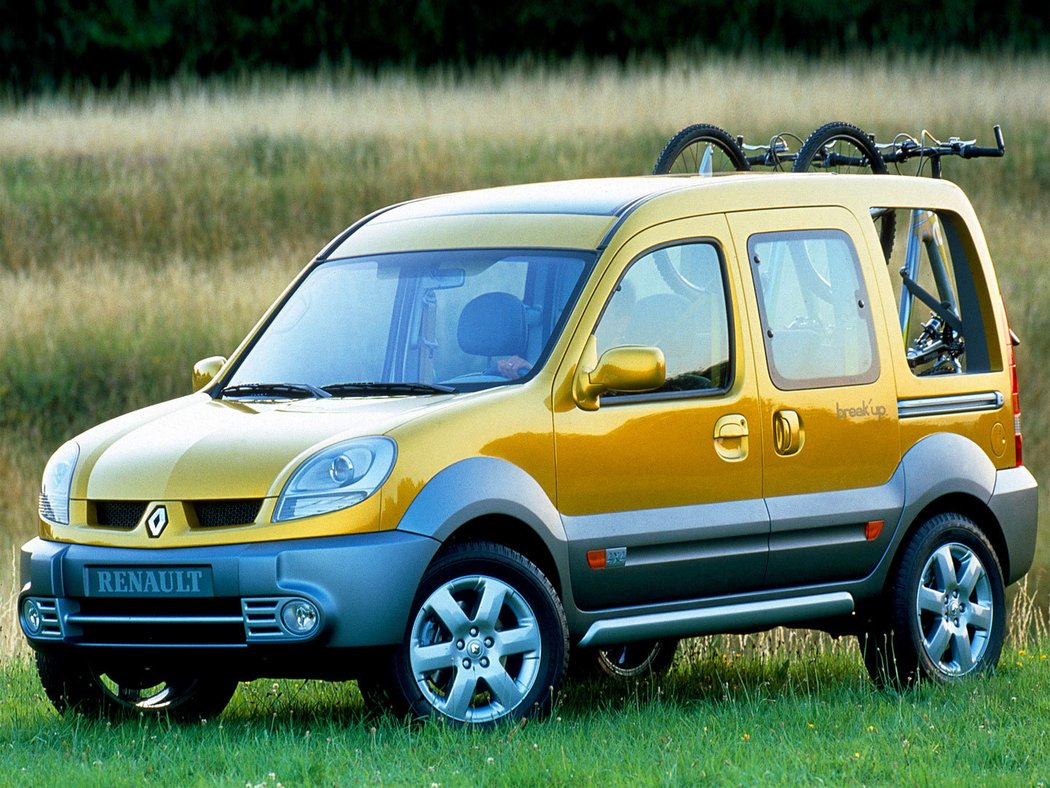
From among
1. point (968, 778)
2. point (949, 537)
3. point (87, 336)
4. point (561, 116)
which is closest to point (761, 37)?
point (561, 116)

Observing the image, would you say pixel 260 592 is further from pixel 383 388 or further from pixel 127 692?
pixel 127 692

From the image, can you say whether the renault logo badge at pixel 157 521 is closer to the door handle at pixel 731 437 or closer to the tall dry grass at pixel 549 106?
the door handle at pixel 731 437

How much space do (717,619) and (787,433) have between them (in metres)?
0.82

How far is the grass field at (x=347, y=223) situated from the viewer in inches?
273

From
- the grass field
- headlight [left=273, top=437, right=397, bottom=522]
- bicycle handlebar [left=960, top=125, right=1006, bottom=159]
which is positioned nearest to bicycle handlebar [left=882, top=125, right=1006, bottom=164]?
bicycle handlebar [left=960, top=125, right=1006, bottom=159]

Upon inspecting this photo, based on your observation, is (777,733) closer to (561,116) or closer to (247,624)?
(247,624)

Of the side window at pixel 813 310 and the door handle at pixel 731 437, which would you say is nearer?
the door handle at pixel 731 437

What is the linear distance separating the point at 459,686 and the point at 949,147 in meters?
5.06

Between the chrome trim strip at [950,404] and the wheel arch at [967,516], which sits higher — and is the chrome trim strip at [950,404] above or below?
above

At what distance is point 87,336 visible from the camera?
21500mm

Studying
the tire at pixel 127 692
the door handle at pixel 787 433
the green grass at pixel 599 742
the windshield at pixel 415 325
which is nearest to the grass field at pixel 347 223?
the green grass at pixel 599 742

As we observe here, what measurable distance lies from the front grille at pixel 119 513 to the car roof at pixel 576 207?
1.70 metres

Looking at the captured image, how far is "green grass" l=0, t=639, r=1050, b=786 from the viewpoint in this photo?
6.59m

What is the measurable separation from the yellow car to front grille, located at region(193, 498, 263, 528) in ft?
0.05
